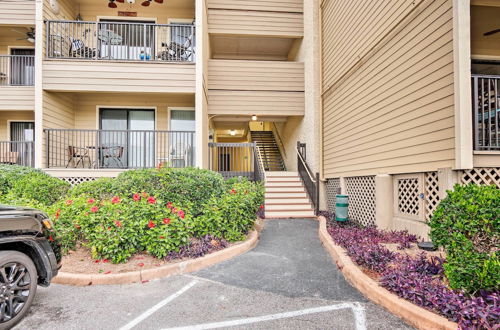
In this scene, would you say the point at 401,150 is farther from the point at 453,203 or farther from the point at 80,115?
the point at 80,115

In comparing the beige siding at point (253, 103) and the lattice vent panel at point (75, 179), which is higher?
the beige siding at point (253, 103)

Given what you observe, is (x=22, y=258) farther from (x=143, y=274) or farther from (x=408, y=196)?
(x=408, y=196)

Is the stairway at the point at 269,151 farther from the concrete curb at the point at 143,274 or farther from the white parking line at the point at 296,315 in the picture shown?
the white parking line at the point at 296,315

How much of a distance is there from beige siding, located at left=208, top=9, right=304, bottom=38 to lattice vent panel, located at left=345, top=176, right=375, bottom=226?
7.09 metres

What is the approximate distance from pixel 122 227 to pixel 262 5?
35.6 feet

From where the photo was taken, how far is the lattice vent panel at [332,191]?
9.06 metres

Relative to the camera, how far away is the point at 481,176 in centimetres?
426

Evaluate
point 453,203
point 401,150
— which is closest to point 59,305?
point 453,203

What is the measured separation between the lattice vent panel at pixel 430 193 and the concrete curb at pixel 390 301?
6.09ft

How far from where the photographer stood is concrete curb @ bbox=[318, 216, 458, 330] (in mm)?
2585

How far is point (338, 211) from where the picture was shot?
24.9 ft

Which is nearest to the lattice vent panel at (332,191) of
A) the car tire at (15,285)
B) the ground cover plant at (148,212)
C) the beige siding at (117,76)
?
the ground cover plant at (148,212)

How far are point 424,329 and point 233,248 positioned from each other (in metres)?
3.02

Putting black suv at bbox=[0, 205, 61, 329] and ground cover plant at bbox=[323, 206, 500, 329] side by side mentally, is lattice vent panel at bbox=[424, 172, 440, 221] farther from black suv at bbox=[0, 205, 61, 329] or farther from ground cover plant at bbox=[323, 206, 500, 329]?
black suv at bbox=[0, 205, 61, 329]
